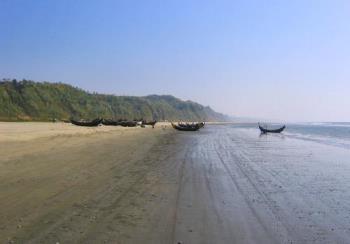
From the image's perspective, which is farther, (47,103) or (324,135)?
→ (47,103)

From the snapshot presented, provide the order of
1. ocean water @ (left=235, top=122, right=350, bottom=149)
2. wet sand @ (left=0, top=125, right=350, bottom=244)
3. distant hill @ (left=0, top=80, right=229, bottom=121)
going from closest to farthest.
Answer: wet sand @ (left=0, top=125, right=350, bottom=244) < ocean water @ (left=235, top=122, right=350, bottom=149) < distant hill @ (left=0, top=80, right=229, bottom=121)

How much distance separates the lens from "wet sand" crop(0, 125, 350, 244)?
6.86 m

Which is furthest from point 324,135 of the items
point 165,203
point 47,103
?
point 47,103

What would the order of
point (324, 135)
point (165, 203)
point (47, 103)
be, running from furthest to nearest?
point (47, 103)
point (324, 135)
point (165, 203)

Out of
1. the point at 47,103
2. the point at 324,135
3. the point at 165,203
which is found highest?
the point at 47,103

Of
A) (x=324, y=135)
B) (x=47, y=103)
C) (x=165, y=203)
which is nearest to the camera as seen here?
(x=165, y=203)

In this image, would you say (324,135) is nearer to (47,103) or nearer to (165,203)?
(165,203)

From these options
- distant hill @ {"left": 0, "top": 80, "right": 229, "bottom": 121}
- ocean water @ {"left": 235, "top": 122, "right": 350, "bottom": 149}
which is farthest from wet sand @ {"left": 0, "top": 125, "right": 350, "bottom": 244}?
distant hill @ {"left": 0, "top": 80, "right": 229, "bottom": 121}

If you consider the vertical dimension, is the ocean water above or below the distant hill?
below

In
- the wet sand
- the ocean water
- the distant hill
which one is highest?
the distant hill

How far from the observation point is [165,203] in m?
9.30

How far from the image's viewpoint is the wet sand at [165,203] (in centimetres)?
686

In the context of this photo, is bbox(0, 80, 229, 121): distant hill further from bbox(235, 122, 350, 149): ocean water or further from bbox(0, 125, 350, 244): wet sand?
bbox(0, 125, 350, 244): wet sand

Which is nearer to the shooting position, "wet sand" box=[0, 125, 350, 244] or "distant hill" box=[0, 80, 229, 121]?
"wet sand" box=[0, 125, 350, 244]
